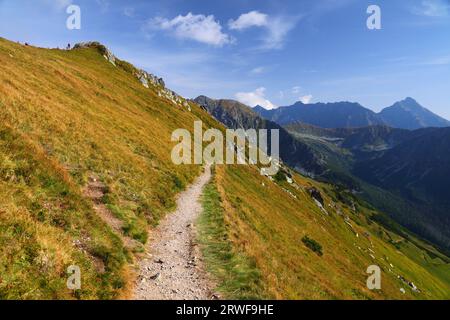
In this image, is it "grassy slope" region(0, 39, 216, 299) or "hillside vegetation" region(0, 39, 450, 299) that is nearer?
"grassy slope" region(0, 39, 216, 299)

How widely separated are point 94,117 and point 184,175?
11551 mm

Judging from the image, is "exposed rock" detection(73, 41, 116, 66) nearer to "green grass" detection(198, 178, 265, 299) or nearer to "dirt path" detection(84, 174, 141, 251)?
"dirt path" detection(84, 174, 141, 251)

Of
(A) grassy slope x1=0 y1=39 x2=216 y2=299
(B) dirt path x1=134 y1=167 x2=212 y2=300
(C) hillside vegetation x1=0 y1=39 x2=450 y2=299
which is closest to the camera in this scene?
(A) grassy slope x1=0 y1=39 x2=216 y2=299

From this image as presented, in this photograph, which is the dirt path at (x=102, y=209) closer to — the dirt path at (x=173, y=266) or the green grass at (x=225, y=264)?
the dirt path at (x=173, y=266)

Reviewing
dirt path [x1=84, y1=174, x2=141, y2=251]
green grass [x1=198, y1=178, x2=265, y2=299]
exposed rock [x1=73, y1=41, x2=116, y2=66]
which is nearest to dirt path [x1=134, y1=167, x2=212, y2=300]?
green grass [x1=198, y1=178, x2=265, y2=299]

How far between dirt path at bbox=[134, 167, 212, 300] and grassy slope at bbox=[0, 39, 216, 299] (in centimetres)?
88

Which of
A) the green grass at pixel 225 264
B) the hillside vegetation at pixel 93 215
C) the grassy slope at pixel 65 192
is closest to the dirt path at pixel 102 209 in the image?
the hillside vegetation at pixel 93 215

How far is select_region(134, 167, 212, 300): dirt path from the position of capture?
44.8 feet

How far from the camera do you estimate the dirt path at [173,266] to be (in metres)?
13.7

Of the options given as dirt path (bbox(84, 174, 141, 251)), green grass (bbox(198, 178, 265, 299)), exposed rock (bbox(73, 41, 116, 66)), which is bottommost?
green grass (bbox(198, 178, 265, 299))

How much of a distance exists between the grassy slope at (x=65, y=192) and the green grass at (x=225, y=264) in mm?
3579

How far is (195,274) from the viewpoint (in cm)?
1561
